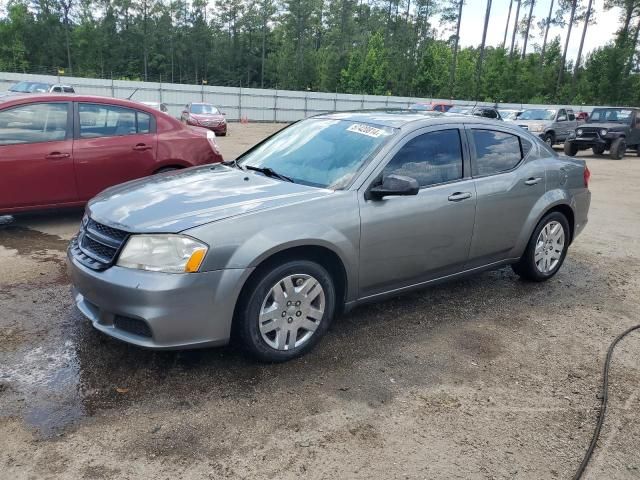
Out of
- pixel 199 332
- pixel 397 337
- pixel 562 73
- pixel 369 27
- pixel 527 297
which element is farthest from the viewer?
pixel 369 27

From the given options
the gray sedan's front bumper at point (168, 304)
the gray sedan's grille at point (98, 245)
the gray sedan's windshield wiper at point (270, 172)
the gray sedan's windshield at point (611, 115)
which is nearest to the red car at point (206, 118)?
the gray sedan's windshield at point (611, 115)

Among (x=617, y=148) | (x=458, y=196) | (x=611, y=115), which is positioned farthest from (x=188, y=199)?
(x=611, y=115)

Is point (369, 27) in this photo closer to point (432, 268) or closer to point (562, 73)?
point (562, 73)

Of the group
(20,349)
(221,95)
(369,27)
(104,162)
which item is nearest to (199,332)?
(20,349)

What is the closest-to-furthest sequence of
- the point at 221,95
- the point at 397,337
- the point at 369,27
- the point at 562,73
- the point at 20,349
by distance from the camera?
the point at 20,349 < the point at 397,337 < the point at 221,95 < the point at 562,73 < the point at 369,27

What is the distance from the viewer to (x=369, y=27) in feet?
268

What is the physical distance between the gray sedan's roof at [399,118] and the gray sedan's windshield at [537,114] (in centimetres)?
1733


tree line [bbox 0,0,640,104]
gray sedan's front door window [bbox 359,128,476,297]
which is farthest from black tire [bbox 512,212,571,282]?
tree line [bbox 0,0,640,104]

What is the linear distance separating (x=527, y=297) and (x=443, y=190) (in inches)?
61.9

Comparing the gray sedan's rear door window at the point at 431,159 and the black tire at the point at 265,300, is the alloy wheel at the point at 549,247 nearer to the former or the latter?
the gray sedan's rear door window at the point at 431,159

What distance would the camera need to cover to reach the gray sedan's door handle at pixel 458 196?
4.17 meters

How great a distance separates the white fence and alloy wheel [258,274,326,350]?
95.1 feet

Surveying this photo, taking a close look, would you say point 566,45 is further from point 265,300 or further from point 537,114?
point 265,300

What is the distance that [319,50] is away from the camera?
7912 centimetres
